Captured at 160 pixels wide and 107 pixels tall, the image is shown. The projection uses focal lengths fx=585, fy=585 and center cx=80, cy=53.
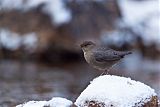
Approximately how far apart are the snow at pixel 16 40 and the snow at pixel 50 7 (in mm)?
633

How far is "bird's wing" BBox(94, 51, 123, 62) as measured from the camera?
628 cm

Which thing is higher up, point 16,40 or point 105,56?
point 16,40

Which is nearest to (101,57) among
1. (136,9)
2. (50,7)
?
(50,7)

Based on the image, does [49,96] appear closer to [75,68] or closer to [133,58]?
[75,68]

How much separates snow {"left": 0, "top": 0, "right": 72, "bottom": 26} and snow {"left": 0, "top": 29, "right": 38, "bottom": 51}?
633 mm

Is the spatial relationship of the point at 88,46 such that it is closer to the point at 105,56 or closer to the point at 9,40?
the point at 105,56

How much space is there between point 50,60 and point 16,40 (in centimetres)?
93

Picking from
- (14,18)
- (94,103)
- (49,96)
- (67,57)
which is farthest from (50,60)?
(94,103)

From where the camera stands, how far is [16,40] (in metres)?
13.6

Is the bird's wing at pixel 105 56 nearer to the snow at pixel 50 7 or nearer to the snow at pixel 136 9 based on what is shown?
the snow at pixel 50 7

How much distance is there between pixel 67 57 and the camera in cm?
1384

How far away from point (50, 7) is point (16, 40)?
1209 millimetres

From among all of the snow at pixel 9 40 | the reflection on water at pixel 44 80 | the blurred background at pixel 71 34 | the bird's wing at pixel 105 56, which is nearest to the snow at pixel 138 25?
the blurred background at pixel 71 34

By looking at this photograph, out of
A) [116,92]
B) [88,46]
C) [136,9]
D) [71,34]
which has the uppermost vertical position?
[136,9]
